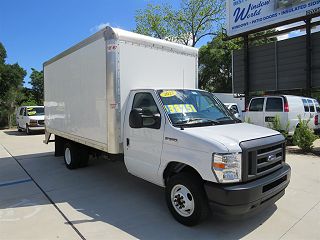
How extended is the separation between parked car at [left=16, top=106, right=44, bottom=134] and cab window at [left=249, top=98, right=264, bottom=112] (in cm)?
1368

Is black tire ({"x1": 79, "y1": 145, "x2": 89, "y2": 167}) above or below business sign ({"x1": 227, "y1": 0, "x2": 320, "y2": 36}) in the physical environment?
below

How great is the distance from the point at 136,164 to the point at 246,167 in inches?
84.0

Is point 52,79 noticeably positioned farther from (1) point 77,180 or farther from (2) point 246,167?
(2) point 246,167

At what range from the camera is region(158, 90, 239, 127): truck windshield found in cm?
477

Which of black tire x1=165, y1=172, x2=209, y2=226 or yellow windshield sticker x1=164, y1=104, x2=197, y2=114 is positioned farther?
yellow windshield sticker x1=164, y1=104, x2=197, y2=114

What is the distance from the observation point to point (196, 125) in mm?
4672

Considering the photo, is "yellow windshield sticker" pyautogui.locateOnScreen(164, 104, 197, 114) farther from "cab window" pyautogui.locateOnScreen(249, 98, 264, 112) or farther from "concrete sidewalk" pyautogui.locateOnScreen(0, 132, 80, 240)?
"cab window" pyautogui.locateOnScreen(249, 98, 264, 112)

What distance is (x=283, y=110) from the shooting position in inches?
468

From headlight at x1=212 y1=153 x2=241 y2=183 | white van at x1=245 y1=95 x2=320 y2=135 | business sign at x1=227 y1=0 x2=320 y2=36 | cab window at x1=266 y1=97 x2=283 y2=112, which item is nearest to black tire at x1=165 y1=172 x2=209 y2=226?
headlight at x1=212 y1=153 x2=241 y2=183

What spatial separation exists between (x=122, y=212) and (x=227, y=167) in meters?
2.13

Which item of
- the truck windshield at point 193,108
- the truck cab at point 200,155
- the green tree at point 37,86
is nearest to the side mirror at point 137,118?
the truck cab at point 200,155

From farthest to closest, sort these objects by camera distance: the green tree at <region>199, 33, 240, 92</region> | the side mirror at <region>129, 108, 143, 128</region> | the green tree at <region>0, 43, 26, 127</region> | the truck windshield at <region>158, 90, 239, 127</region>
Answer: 1. the green tree at <region>199, 33, 240, 92</region>
2. the green tree at <region>0, 43, 26, 127</region>
3. the truck windshield at <region>158, 90, 239, 127</region>
4. the side mirror at <region>129, 108, 143, 128</region>

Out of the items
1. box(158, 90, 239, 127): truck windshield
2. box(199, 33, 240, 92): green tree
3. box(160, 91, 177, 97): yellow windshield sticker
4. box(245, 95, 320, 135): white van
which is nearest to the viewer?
box(158, 90, 239, 127): truck windshield

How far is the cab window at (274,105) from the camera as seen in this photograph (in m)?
12.1
